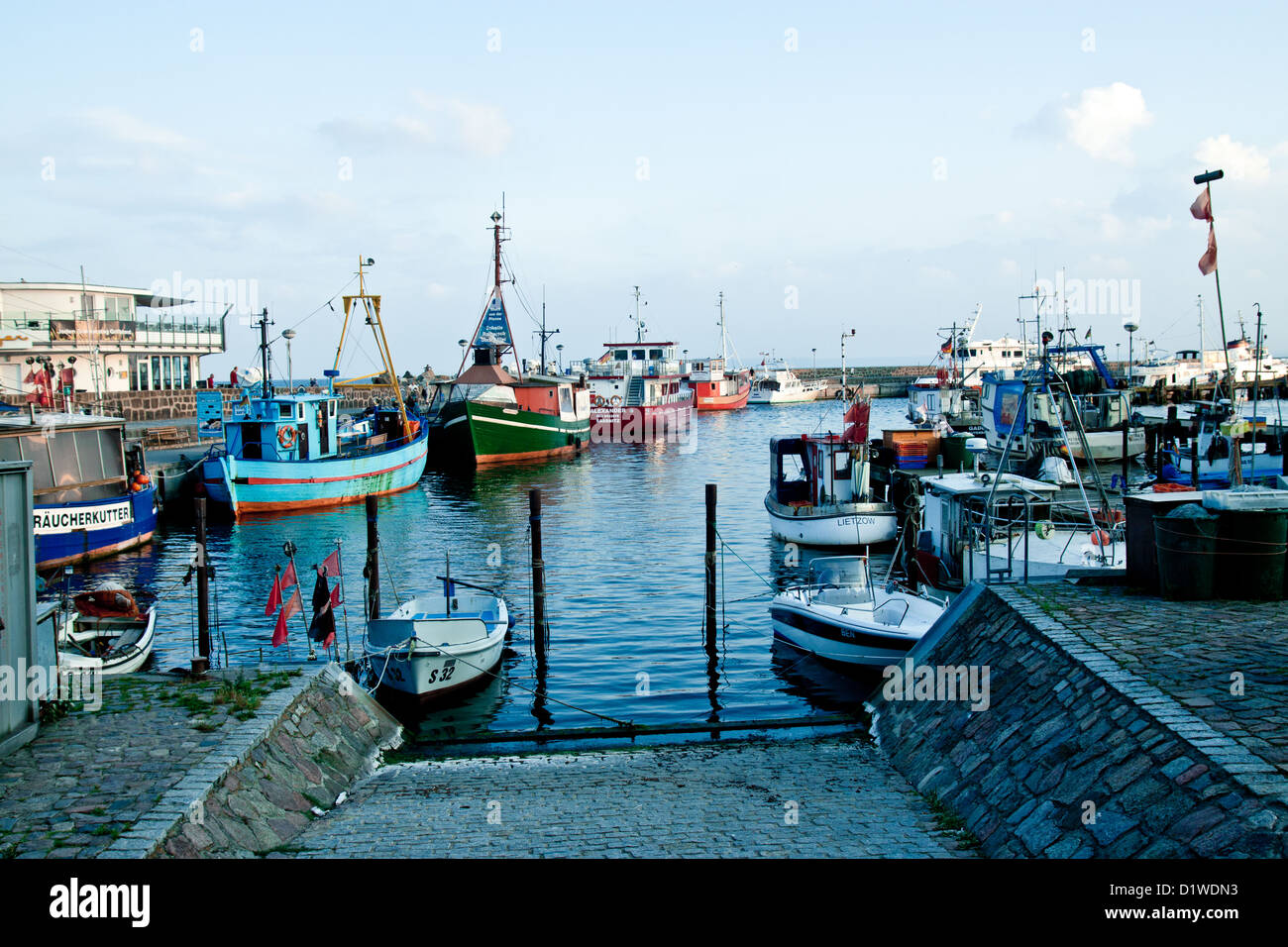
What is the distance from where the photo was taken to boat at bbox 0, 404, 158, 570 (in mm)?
26391

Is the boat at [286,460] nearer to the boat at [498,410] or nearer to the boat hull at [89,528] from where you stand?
the boat hull at [89,528]

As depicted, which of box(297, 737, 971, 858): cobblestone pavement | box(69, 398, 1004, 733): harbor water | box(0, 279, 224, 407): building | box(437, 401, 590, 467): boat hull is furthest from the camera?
box(437, 401, 590, 467): boat hull

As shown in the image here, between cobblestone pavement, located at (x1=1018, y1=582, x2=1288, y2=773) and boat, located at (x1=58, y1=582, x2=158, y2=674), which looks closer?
cobblestone pavement, located at (x1=1018, y1=582, x2=1288, y2=773)

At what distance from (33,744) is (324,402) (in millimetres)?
31499

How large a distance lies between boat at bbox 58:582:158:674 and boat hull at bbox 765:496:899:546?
58.4 feet

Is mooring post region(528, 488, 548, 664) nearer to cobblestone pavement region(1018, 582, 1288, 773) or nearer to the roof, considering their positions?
cobblestone pavement region(1018, 582, 1288, 773)

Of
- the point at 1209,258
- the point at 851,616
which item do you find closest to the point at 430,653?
the point at 851,616

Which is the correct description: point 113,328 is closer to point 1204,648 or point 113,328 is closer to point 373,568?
point 373,568

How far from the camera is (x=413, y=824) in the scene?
9.41 metres

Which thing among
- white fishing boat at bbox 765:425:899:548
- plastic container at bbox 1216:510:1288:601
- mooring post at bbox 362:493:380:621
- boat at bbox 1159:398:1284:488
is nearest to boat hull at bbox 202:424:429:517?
white fishing boat at bbox 765:425:899:548

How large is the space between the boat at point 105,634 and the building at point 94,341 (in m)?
25.8

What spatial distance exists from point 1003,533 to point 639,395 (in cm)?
6374

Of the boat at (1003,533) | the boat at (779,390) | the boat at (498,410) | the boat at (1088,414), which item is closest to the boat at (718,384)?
the boat at (779,390)

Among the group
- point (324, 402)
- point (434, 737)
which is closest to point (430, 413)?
point (324, 402)
